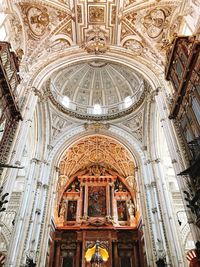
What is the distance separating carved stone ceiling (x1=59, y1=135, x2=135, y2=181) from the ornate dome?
2.43 m

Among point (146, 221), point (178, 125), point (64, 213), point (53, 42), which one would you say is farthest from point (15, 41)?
point (64, 213)

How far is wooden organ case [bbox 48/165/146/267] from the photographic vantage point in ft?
55.7

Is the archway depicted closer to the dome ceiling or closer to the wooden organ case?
the wooden organ case

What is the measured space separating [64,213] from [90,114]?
8997mm

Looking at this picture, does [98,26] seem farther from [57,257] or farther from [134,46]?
[57,257]

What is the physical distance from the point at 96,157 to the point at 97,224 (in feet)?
19.7

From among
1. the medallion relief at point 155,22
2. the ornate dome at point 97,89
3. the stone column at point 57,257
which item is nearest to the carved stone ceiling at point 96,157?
the ornate dome at point 97,89

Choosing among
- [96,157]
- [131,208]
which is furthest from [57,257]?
[96,157]

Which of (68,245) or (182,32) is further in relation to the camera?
(68,245)

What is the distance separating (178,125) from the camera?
9586 millimetres

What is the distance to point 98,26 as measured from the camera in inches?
539

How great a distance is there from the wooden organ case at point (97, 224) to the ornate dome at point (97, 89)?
617 cm

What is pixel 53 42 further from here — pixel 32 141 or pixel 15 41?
pixel 32 141

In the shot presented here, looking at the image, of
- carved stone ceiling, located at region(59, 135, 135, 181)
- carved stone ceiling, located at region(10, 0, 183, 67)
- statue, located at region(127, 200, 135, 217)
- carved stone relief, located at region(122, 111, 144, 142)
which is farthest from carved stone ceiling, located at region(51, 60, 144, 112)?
statue, located at region(127, 200, 135, 217)
